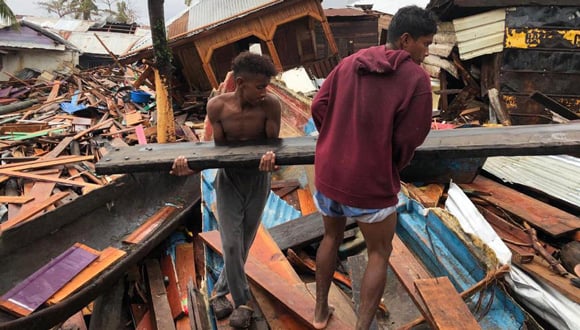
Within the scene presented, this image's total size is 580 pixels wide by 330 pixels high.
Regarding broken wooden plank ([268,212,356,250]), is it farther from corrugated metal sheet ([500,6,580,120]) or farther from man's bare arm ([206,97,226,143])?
corrugated metal sheet ([500,6,580,120])

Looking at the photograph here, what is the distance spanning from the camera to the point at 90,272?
4523 mm

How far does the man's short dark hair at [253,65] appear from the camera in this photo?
8.44ft

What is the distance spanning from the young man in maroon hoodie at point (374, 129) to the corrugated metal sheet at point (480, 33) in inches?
309

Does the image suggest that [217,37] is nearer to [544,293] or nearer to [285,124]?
[285,124]

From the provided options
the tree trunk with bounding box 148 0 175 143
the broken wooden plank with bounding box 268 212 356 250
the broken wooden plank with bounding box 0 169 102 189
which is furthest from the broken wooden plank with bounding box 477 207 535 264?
the tree trunk with bounding box 148 0 175 143

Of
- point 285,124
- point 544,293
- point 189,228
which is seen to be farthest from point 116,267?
point 544,293

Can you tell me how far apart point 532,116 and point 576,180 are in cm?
493

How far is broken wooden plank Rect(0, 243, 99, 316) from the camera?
3936 mm

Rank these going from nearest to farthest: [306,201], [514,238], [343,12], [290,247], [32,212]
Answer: [514,238] → [290,247] → [306,201] → [32,212] → [343,12]

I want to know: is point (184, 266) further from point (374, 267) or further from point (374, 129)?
point (374, 129)

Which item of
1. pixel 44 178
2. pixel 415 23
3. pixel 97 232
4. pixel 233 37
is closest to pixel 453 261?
pixel 415 23

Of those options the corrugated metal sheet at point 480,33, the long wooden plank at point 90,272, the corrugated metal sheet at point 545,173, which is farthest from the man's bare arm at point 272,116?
the corrugated metal sheet at point 480,33

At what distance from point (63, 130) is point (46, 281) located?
664 centimetres

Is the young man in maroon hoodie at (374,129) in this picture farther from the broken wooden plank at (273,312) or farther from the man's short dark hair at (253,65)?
the broken wooden plank at (273,312)
